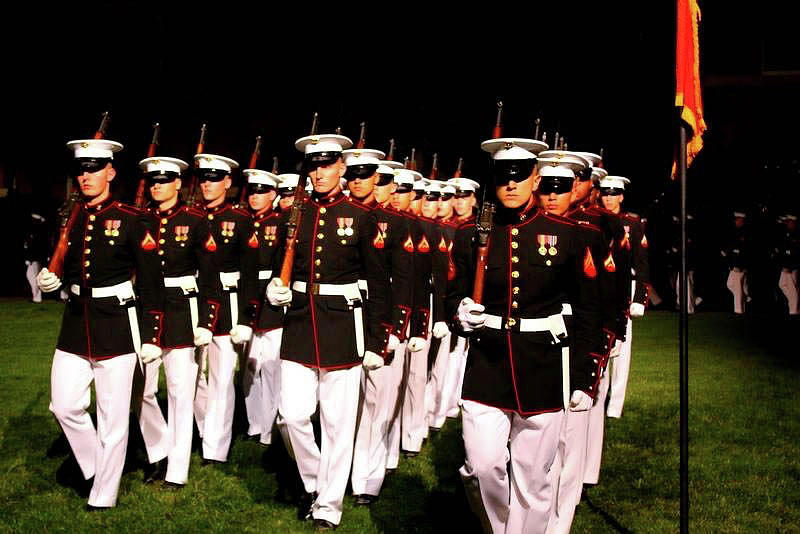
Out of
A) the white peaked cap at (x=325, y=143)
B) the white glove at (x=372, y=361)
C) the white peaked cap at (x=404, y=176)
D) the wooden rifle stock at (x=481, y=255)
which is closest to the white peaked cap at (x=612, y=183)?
the white peaked cap at (x=404, y=176)

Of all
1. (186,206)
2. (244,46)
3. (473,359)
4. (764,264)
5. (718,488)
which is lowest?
(718,488)

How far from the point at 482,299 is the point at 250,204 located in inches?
156

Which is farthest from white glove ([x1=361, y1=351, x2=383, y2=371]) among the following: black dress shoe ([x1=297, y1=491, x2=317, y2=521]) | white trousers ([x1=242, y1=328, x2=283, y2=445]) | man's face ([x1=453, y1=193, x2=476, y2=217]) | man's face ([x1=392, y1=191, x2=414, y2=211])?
man's face ([x1=453, y1=193, x2=476, y2=217])

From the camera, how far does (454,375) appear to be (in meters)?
9.59

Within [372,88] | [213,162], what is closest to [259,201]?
[213,162]

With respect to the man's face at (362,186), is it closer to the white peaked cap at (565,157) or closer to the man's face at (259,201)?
the man's face at (259,201)

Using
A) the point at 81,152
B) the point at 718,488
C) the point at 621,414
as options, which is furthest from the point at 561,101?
the point at 81,152

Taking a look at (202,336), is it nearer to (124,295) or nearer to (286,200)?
(124,295)

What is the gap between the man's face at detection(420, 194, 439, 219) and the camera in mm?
9633

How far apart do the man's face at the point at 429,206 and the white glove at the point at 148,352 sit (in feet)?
14.2

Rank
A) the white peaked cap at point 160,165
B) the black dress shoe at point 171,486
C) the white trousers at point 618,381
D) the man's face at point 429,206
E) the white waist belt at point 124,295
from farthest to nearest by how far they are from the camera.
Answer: the man's face at point 429,206
the white trousers at point 618,381
the white peaked cap at point 160,165
the black dress shoe at point 171,486
the white waist belt at point 124,295

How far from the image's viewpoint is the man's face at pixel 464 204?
1020 cm

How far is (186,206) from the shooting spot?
7293 millimetres

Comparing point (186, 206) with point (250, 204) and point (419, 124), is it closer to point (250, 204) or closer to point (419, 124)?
point (250, 204)
